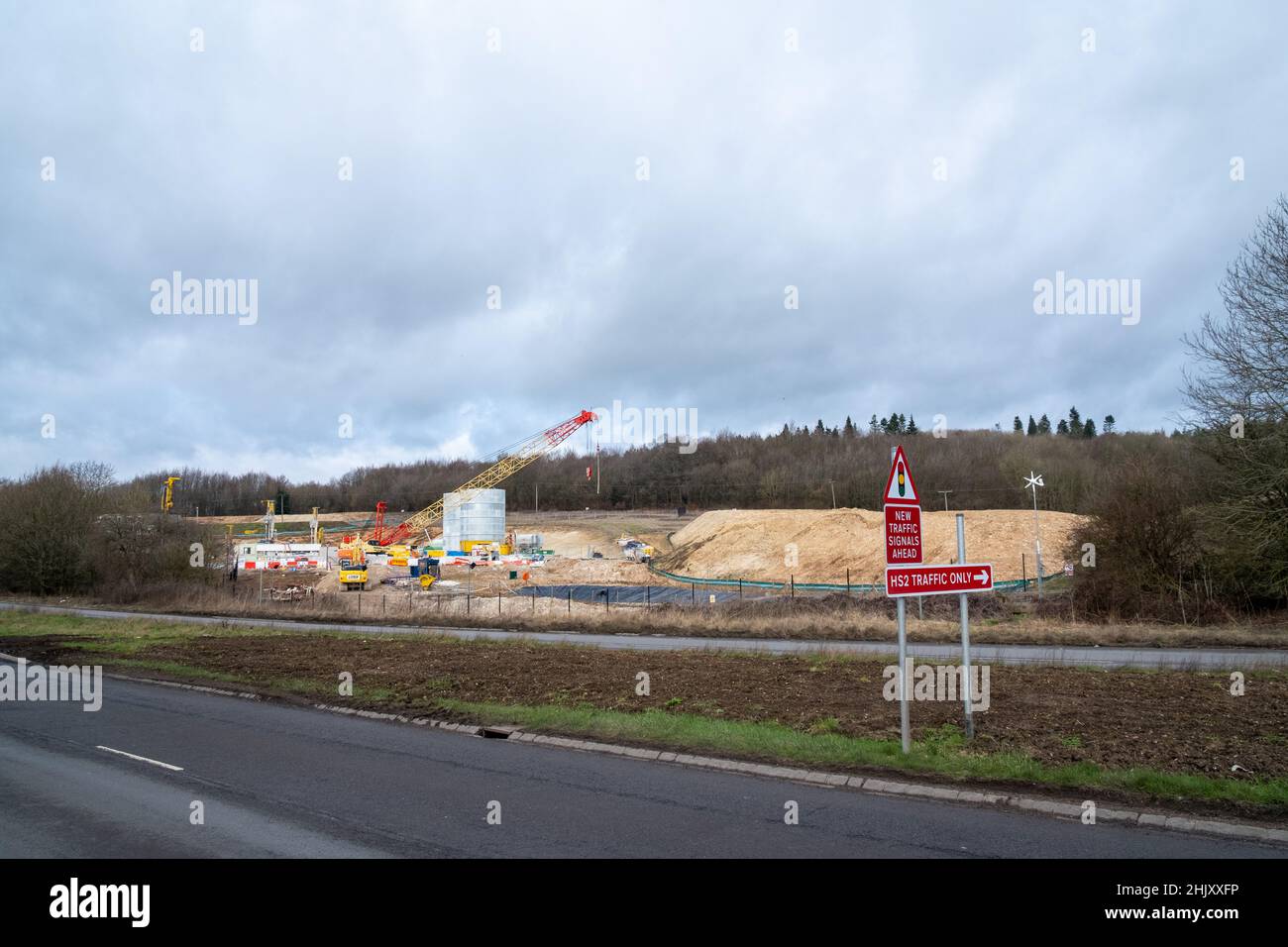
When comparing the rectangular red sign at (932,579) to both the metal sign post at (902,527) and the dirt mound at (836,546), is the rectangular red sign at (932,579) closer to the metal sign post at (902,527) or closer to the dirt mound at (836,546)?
the metal sign post at (902,527)

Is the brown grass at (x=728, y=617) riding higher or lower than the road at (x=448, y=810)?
lower

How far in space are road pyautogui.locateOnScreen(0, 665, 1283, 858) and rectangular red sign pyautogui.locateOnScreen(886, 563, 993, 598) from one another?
2292 mm

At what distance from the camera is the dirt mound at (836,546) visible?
5259 centimetres

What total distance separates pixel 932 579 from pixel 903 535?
24.0 inches

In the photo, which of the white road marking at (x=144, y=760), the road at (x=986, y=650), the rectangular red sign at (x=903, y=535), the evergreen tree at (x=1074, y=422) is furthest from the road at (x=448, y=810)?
the evergreen tree at (x=1074, y=422)

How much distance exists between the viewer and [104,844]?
6.91 m

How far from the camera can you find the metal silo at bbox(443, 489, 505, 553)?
75375 millimetres

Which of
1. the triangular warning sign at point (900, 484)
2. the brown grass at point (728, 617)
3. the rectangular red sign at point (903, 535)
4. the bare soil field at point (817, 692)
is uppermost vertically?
the triangular warning sign at point (900, 484)

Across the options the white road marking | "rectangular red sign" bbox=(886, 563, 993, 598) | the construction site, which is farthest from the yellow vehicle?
"rectangular red sign" bbox=(886, 563, 993, 598)

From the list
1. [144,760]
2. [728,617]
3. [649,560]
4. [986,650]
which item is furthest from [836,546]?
[144,760]

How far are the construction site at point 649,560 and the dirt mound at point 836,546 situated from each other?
0.38 feet

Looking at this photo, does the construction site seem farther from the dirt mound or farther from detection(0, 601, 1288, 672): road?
detection(0, 601, 1288, 672): road
